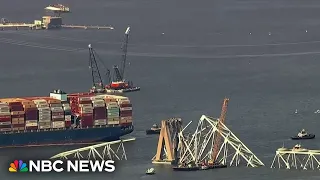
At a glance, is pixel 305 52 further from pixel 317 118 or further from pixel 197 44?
pixel 317 118

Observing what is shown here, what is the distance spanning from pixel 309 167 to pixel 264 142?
6.96m

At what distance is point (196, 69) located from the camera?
441ft

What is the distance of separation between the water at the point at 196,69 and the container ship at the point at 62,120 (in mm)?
1369

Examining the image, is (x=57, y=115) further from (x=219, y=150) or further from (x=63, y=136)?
(x=219, y=150)

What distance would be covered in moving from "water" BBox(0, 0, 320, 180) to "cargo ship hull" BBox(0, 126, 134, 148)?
1203 millimetres

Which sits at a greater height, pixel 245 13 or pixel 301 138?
pixel 245 13

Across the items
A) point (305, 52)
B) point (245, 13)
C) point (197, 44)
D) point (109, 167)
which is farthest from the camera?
point (245, 13)

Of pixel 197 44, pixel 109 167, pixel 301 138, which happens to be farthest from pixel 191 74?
pixel 109 167

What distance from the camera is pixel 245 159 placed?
93938 mm

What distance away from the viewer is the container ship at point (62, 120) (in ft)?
340

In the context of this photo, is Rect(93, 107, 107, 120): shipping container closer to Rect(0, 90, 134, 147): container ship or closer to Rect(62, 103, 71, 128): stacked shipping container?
Rect(0, 90, 134, 147): container ship

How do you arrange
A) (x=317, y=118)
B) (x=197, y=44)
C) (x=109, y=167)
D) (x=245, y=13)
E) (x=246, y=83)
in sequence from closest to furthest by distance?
(x=109, y=167) < (x=317, y=118) < (x=246, y=83) < (x=197, y=44) < (x=245, y=13)

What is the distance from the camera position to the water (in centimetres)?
10012

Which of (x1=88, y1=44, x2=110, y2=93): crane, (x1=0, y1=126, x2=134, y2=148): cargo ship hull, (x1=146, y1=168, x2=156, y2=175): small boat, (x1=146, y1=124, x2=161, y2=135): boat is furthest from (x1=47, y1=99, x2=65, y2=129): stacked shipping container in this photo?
(x1=88, y1=44, x2=110, y2=93): crane
